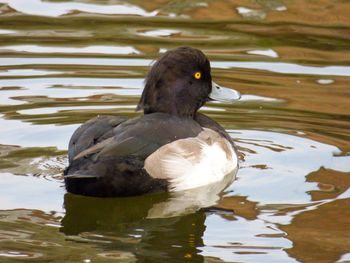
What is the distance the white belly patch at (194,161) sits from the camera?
23.9 feet

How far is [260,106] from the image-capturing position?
31.3 ft

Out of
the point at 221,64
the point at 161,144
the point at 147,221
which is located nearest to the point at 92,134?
the point at 161,144

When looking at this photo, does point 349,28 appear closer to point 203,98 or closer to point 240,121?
point 240,121

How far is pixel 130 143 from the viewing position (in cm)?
710

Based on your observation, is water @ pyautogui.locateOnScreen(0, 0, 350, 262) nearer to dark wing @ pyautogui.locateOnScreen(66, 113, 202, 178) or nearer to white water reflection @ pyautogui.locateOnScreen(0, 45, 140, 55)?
Answer: white water reflection @ pyautogui.locateOnScreen(0, 45, 140, 55)

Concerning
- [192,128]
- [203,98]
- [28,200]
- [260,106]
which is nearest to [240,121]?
[260,106]

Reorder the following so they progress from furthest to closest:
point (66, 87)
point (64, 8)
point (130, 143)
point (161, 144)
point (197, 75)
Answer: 1. point (64, 8)
2. point (66, 87)
3. point (197, 75)
4. point (161, 144)
5. point (130, 143)

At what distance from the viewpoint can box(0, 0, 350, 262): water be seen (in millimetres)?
6484

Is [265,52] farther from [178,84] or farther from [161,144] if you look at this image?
[161,144]

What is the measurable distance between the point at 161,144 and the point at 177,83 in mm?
798

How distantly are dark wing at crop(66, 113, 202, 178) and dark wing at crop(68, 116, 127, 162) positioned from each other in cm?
4

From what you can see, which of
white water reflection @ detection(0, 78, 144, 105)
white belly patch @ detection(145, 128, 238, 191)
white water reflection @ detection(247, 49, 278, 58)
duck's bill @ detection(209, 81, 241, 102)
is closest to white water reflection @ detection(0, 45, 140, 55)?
white water reflection @ detection(0, 78, 144, 105)

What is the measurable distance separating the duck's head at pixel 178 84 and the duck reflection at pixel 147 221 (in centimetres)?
67

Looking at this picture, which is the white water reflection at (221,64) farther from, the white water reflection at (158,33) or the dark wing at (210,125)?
the dark wing at (210,125)
